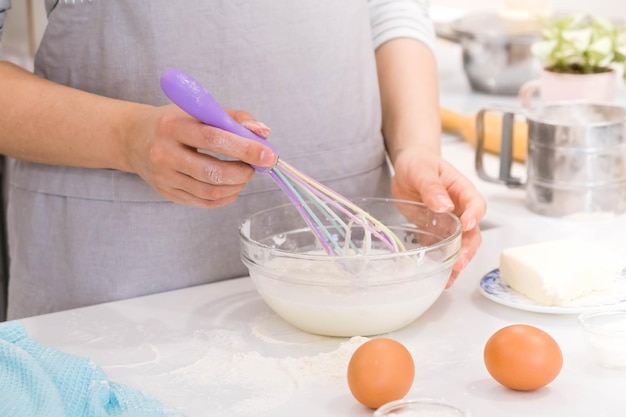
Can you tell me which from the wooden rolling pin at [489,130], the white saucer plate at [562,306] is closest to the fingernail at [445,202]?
the white saucer plate at [562,306]

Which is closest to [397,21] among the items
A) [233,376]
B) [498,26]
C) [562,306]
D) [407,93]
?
[407,93]

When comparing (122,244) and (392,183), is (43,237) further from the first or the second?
(392,183)

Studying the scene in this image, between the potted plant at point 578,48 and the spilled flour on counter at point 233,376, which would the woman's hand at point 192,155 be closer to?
the spilled flour on counter at point 233,376

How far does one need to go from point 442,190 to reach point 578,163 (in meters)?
0.36

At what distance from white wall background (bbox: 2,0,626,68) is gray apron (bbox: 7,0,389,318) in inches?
5.6

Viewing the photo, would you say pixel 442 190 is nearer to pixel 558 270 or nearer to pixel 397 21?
pixel 558 270

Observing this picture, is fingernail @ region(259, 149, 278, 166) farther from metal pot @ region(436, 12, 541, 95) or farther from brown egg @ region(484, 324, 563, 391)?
metal pot @ region(436, 12, 541, 95)

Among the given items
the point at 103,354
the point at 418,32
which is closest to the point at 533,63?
the point at 418,32

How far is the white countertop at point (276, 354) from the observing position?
0.91m

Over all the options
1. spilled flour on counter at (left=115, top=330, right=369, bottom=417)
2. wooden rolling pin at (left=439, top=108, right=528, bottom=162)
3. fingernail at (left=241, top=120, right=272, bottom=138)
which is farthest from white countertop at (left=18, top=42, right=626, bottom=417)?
wooden rolling pin at (left=439, top=108, right=528, bottom=162)

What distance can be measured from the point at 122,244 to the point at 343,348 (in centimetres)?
38

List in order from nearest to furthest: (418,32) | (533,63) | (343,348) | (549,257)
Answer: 1. (343,348)
2. (549,257)
3. (418,32)
4. (533,63)

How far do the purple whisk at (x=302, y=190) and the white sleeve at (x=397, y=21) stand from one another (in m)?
0.34

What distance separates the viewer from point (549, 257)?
1134 millimetres
